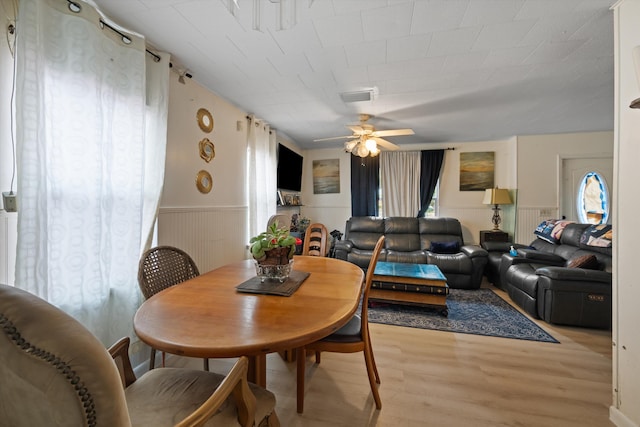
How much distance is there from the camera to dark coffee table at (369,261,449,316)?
8.95 ft

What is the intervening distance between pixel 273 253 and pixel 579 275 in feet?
9.58

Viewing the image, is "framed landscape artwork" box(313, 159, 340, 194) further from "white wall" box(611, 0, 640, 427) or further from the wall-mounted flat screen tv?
"white wall" box(611, 0, 640, 427)

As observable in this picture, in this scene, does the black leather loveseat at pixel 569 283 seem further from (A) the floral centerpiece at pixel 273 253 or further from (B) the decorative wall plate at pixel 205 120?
(B) the decorative wall plate at pixel 205 120

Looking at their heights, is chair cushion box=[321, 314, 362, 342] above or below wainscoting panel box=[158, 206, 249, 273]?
below

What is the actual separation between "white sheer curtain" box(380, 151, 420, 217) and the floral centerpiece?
13.0 feet

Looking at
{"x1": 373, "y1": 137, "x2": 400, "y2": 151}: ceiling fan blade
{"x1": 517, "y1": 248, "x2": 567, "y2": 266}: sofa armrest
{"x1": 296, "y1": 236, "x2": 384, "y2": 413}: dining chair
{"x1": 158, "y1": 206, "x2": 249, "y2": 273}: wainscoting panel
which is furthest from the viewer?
{"x1": 373, "y1": 137, "x2": 400, "y2": 151}: ceiling fan blade

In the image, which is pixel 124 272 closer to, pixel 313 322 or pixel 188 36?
pixel 313 322

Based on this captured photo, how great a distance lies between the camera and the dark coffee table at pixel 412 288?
273cm

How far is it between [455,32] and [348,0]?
32.6 inches

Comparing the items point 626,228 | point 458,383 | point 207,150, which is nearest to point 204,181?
point 207,150

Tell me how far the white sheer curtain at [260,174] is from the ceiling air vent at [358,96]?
1.28 meters

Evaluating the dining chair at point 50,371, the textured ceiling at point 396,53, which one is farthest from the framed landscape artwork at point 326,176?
the dining chair at point 50,371

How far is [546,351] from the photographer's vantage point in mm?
2086

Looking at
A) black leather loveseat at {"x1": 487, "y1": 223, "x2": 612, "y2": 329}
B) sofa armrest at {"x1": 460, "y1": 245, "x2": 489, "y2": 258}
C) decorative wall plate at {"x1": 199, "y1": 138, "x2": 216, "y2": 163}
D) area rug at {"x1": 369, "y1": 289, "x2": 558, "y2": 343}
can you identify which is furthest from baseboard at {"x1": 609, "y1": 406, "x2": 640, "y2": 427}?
decorative wall plate at {"x1": 199, "y1": 138, "x2": 216, "y2": 163}
